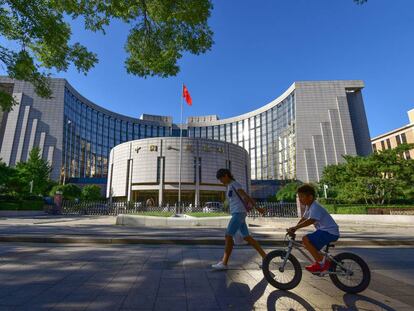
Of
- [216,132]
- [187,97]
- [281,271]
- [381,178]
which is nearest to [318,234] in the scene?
[281,271]

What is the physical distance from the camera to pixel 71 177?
86875 mm

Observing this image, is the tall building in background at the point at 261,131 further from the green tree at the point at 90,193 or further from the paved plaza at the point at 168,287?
the paved plaza at the point at 168,287

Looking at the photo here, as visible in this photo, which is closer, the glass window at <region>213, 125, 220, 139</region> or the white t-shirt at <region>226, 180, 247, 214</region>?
the white t-shirt at <region>226, 180, 247, 214</region>

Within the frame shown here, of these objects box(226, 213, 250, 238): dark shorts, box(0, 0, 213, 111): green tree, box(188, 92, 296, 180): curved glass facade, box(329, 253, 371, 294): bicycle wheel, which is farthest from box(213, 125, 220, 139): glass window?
box(329, 253, 371, 294): bicycle wheel

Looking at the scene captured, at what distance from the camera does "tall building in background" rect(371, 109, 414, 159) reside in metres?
74.5

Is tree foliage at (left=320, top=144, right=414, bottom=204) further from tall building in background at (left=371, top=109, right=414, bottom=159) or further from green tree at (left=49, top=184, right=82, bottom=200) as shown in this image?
tall building in background at (left=371, top=109, right=414, bottom=159)

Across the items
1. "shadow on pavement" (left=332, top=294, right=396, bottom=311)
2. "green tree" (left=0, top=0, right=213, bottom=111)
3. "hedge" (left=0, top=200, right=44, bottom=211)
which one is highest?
"green tree" (left=0, top=0, right=213, bottom=111)

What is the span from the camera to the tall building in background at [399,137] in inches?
2933

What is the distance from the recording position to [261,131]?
10188cm

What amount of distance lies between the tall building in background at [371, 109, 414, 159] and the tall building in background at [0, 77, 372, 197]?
26.3ft

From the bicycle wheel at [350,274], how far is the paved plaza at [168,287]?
0.39 ft

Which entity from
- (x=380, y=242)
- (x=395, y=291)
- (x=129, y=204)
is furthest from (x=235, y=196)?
(x=129, y=204)

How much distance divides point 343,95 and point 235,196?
91.8 m

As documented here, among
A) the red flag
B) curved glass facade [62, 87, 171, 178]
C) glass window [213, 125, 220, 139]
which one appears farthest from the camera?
glass window [213, 125, 220, 139]
